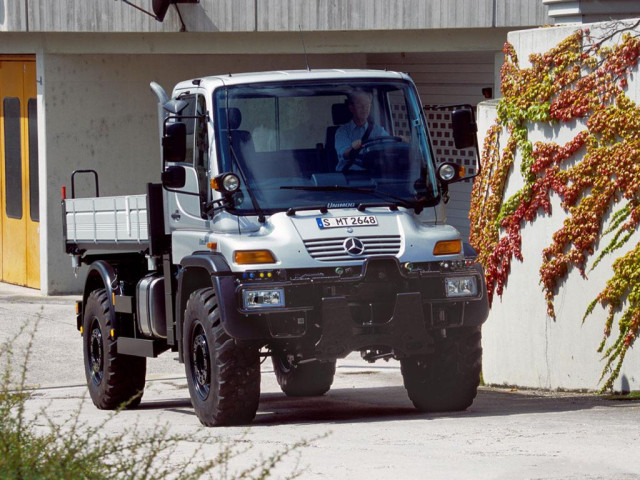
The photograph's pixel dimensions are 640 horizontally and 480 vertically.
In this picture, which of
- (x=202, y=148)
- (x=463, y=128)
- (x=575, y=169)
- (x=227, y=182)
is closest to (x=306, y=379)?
(x=575, y=169)

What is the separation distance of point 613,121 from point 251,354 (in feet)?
13.5

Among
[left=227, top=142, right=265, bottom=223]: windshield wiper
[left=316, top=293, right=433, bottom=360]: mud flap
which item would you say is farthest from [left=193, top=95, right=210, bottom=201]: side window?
Result: [left=316, top=293, right=433, bottom=360]: mud flap

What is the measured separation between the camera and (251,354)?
1039cm

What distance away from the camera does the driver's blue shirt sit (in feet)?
35.3

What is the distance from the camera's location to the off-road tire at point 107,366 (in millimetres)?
12805

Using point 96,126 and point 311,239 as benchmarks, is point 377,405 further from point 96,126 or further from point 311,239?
point 96,126

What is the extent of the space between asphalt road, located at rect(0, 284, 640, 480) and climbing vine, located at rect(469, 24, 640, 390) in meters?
1.01

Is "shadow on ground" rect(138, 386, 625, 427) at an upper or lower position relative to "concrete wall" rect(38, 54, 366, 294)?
lower

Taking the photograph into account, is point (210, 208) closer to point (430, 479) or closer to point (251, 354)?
point (251, 354)

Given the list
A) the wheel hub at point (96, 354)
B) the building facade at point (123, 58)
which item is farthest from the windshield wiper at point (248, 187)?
the building facade at point (123, 58)

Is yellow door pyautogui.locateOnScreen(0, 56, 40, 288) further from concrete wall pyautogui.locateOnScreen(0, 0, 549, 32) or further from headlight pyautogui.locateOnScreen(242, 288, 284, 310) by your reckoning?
headlight pyautogui.locateOnScreen(242, 288, 284, 310)

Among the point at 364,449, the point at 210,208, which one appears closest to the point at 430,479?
the point at 364,449

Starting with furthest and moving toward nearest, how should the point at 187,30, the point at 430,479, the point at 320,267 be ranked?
the point at 187,30, the point at 320,267, the point at 430,479

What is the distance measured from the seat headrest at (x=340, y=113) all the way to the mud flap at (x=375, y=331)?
55.6 inches
